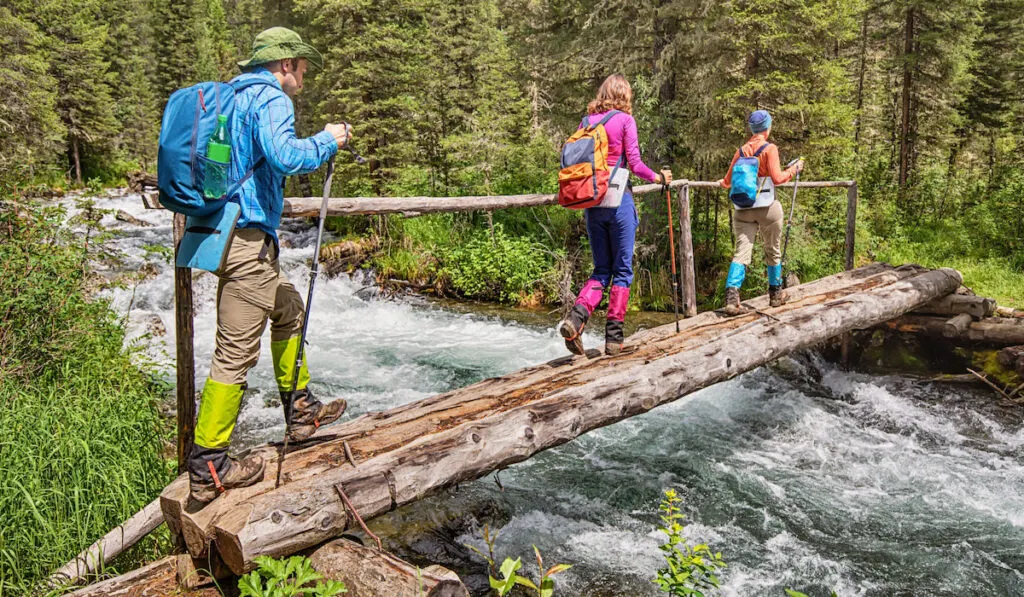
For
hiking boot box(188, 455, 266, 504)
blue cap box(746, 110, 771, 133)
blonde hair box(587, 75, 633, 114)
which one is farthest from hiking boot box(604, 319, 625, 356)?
hiking boot box(188, 455, 266, 504)

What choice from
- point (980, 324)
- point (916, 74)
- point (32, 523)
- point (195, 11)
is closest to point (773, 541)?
point (32, 523)

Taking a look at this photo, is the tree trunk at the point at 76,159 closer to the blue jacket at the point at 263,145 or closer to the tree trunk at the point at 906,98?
the blue jacket at the point at 263,145

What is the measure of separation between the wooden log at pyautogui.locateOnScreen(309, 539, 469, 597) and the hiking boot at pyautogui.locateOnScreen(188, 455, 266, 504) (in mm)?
554

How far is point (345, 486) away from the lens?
10.9 ft

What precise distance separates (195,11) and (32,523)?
46.6 m

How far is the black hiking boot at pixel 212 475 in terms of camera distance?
3178 millimetres

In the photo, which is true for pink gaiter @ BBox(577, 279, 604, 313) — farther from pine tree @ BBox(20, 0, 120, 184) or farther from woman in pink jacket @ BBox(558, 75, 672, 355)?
pine tree @ BBox(20, 0, 120, 184)

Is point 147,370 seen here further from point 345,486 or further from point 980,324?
point 980,324

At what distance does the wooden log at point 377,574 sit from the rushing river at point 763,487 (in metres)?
1.78

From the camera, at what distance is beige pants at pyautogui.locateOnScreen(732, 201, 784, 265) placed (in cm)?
669

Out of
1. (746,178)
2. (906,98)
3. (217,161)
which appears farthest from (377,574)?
(906,98)

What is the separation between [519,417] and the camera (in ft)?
14.0

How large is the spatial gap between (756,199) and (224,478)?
219 inches

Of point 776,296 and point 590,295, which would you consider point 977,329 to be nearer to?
point 776,296
